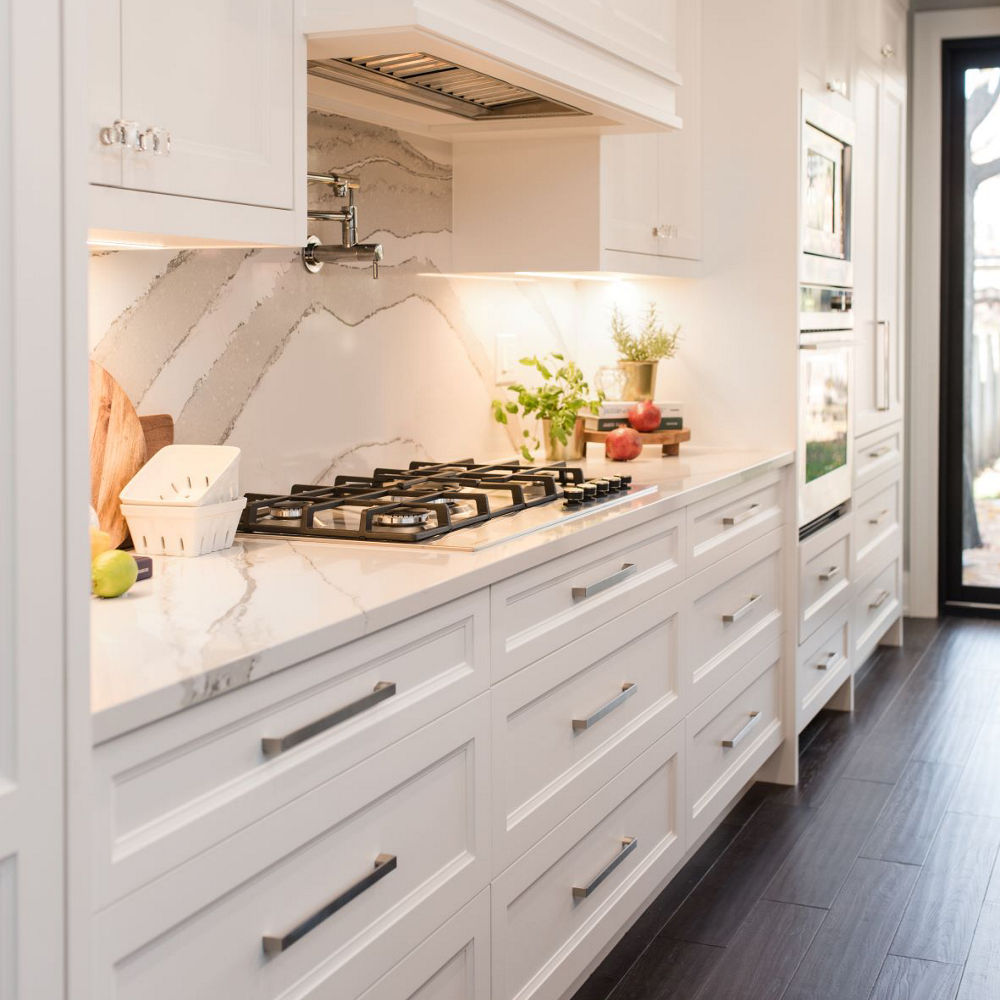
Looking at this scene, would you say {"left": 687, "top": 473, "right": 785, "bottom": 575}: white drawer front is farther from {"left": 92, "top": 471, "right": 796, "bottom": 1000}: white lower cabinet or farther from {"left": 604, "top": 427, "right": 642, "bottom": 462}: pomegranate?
{"left": 604, "top": 427, "right": 642, "bottom": 462}: pomegranate

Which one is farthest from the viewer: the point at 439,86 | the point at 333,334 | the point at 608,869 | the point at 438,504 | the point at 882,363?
the point at 882,363

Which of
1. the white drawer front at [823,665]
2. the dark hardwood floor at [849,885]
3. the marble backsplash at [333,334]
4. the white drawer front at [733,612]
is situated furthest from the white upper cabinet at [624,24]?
the dark hardwood floor at [849,885]

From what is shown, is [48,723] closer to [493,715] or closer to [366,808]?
[366,808]

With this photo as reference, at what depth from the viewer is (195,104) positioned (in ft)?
5.53

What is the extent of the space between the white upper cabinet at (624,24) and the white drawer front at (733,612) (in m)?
1.09

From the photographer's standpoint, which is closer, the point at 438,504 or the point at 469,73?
the point at 438,504

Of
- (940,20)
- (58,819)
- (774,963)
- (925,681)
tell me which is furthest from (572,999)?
(940,20)

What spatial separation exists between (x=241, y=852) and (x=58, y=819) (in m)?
0.27

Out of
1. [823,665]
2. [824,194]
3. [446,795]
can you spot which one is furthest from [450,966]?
[824,194]

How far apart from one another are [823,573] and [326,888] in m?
2.63

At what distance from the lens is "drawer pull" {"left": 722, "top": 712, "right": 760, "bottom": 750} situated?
3.08m

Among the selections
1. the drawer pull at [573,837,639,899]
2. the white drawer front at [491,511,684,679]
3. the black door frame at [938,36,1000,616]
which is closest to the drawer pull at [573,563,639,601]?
the white drawer front at [491,511,684,679]

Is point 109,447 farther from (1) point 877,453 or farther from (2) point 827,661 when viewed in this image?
(1) point 877,453

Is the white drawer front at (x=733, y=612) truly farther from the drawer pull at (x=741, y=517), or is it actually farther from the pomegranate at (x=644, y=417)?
the pomegranate at (x=644, y=417)
